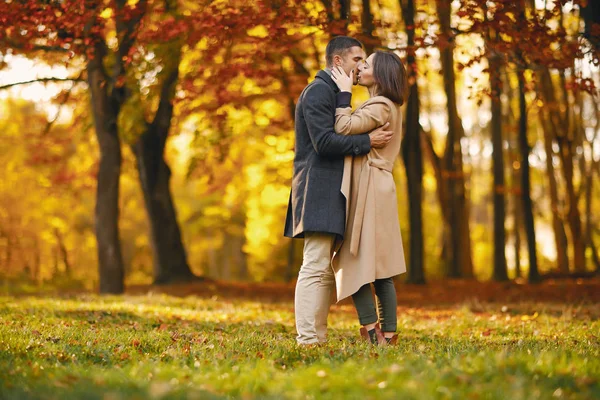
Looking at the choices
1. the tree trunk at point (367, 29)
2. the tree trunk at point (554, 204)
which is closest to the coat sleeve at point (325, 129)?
the tree trunk at point (367, 29)

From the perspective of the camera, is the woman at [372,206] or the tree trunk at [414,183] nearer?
the woman at [372,206]

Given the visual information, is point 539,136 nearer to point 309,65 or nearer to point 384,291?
point 309,65

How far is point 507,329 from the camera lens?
759 centimetres

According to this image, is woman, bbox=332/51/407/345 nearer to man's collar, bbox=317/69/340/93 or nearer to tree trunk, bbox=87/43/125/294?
man's collar, bbox=317/69/340/93

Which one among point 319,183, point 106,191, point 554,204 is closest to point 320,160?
point 319,183

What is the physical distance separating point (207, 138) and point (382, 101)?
11300 mm

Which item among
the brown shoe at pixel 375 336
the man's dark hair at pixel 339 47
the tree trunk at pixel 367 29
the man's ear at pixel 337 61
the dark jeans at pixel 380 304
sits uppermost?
the tree trunk at pixel 367 29

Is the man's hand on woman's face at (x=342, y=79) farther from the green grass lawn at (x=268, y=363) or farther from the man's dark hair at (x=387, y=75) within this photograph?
the green grass lawn at (x=268, y=363)

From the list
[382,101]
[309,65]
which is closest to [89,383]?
[382,101]

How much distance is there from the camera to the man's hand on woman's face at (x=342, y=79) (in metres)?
5.40

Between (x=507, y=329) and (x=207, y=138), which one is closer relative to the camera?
(x=507, y=329)

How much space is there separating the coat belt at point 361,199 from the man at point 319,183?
9 centimetres

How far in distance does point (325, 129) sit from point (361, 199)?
566 mm

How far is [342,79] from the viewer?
5430 millimetres
